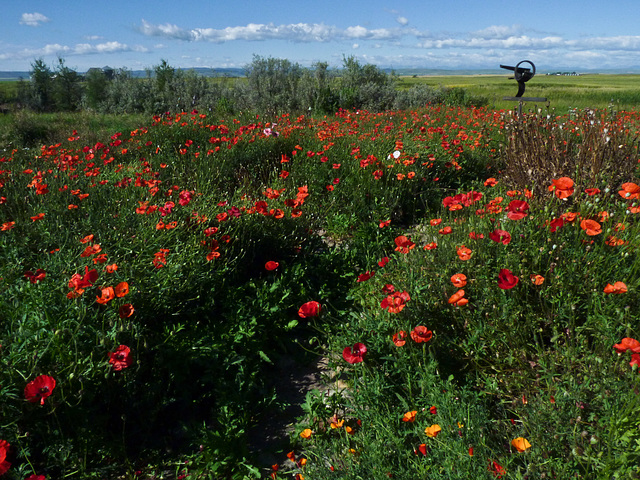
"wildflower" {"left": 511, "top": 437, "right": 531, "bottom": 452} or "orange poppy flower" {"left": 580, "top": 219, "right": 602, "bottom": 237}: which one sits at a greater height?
"orange poppy flower" {"left": 580, "top": 219, "right": 602, "bottom": 237}

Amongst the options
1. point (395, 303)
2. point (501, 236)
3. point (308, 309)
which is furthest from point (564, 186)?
point (308, 309)

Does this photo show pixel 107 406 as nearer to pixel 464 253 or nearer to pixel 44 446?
pixel 44 446

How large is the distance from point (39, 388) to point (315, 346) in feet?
5.82

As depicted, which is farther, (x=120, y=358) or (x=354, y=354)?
(x=354, y=354)

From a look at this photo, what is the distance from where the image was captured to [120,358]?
80.7 inches

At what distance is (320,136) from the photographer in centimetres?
607

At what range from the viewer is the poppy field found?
1.82 m

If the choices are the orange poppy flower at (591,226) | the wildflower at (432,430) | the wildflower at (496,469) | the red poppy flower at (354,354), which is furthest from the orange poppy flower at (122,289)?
the orange poppy flower at (591,226)

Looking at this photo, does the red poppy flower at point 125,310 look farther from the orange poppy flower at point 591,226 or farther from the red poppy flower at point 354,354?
the orange poppy flower at point 591,226

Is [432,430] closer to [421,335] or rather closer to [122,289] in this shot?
[421,335]

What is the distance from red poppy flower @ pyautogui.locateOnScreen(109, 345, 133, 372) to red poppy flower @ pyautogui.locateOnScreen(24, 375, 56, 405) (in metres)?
0.26

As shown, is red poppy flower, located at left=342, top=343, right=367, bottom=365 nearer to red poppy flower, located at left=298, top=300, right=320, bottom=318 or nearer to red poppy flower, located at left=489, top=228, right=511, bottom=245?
red poppy flower, located at left=298, top=300, right=320, bottom=318

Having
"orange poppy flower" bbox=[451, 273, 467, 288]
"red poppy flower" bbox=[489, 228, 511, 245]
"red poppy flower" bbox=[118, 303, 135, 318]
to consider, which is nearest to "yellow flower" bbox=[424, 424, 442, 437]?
"orange poppy flower" bbox=[451, 273, 467, 288]

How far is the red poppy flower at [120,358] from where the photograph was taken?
2025mm
